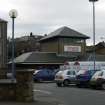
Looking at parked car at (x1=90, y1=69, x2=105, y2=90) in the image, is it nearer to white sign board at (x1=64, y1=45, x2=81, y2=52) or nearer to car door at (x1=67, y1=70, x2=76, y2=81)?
car door at (x1=67, y1=70, x2=76, y2=81)

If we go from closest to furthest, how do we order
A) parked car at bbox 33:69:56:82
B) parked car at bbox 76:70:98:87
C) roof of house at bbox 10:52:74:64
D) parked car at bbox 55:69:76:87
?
parked car at bbox 76:70:98:87, parked car at bbox 55:69:76:87, parked car at bbox 33:69:56:82, roof of house at bbox 10:52:74:64

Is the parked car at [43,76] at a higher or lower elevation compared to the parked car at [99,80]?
lower

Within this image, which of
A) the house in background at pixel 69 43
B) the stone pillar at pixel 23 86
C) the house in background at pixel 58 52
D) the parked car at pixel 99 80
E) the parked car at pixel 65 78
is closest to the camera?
the stone pillar at pixel 23 86

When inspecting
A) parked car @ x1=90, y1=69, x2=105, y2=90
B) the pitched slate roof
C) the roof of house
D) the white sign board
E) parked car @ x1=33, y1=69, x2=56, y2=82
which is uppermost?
the pitched slate roof

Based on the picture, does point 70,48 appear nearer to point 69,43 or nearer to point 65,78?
point 69,43

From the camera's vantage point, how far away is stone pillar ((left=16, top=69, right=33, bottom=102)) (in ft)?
66.7

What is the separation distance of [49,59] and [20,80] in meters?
64.1

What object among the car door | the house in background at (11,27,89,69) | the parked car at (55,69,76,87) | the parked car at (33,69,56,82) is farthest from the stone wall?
the house in background at (11,27,89,69)

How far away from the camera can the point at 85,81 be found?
130 ft

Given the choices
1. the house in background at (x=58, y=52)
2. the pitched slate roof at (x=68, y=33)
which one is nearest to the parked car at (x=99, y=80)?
the house in background at (x=58, y=52)

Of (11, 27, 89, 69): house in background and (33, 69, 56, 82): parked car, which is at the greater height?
(11, 27, 89, 69): house in background

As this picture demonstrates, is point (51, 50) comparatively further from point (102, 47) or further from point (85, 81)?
point (85, 81)

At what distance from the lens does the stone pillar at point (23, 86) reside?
2033cm

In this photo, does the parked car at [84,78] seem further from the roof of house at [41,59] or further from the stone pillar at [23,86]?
the roof of house at [41,59]
